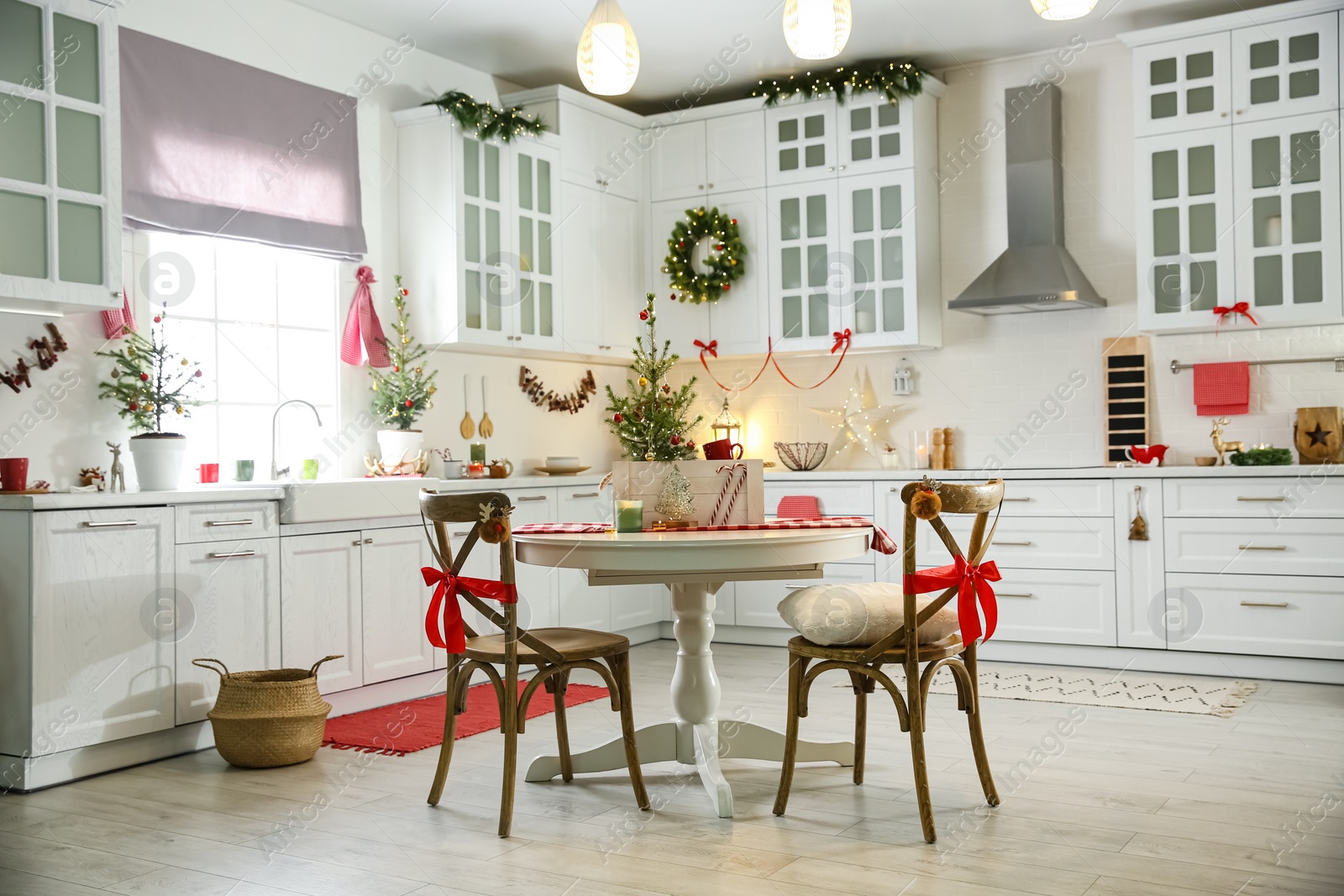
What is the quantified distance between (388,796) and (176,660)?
3.23 feet

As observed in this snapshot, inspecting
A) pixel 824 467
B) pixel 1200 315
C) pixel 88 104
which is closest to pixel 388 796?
pixel 88 104

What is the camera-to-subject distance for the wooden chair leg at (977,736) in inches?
124

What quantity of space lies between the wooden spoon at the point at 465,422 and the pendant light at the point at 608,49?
8.81ft

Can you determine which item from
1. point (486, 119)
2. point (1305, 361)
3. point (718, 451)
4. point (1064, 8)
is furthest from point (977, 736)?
point (486, 119)

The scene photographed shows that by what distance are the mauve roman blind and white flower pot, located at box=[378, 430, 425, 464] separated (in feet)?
2.59

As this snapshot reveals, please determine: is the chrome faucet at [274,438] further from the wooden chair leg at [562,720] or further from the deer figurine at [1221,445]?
the deer figurine at [1221,445]

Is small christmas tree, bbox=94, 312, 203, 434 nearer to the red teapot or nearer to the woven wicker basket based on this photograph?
the woven wicker basket

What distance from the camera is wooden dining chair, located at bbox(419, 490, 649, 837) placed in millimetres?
3082

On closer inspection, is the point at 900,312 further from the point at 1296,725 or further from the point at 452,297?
the point at 1296,725

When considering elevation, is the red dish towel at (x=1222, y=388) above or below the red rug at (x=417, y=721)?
above

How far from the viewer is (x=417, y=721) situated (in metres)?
4.44

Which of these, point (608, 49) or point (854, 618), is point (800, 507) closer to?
point (854, 618)

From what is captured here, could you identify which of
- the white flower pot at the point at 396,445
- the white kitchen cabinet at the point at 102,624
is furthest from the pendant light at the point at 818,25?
the white flower pot at the point at 396,445

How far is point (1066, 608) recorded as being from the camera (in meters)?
5.27
